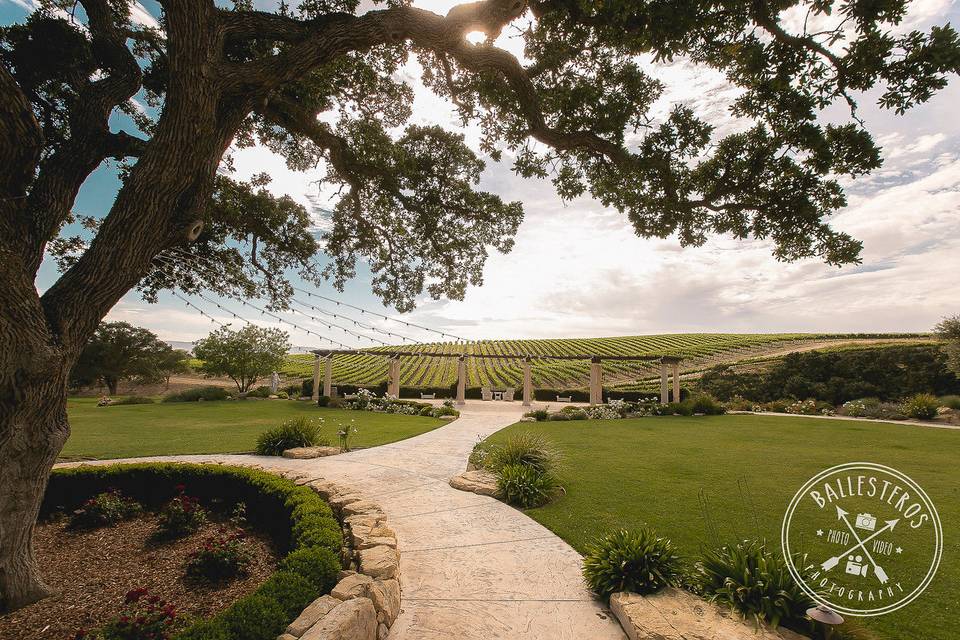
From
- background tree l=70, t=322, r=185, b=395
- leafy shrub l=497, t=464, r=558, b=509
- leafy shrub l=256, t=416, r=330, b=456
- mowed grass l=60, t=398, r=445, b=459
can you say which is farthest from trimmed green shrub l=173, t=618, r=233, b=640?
background tree l=70, t=322, r=185, b=395

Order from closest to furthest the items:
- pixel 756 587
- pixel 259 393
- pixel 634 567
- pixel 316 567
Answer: pixel 756 587 → pixel 316 567 → pixel 634 567 → pixel 259 393

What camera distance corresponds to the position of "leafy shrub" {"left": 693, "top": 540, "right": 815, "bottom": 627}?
281 centimetres

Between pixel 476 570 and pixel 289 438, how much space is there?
298 inches

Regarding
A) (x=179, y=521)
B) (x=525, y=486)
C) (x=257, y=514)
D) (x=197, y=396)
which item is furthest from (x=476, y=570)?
(x=197, y=396)

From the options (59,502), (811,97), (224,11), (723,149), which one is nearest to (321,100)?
(224,11)

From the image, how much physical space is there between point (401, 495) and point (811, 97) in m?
7.11

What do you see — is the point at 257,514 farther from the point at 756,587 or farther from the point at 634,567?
the point at 756,587

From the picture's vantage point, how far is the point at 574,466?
7914 mm

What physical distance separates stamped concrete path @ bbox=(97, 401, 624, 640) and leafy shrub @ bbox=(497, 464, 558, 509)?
24 centimetres

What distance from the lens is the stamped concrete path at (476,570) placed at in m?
2.92

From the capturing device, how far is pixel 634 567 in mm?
3389

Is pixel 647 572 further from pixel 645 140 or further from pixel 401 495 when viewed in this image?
pixel 645 140

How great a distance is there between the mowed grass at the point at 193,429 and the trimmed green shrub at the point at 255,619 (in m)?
8.05

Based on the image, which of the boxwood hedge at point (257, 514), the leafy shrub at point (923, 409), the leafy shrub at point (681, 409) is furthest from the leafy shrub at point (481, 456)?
the leafy shrub at point (923, 409)
